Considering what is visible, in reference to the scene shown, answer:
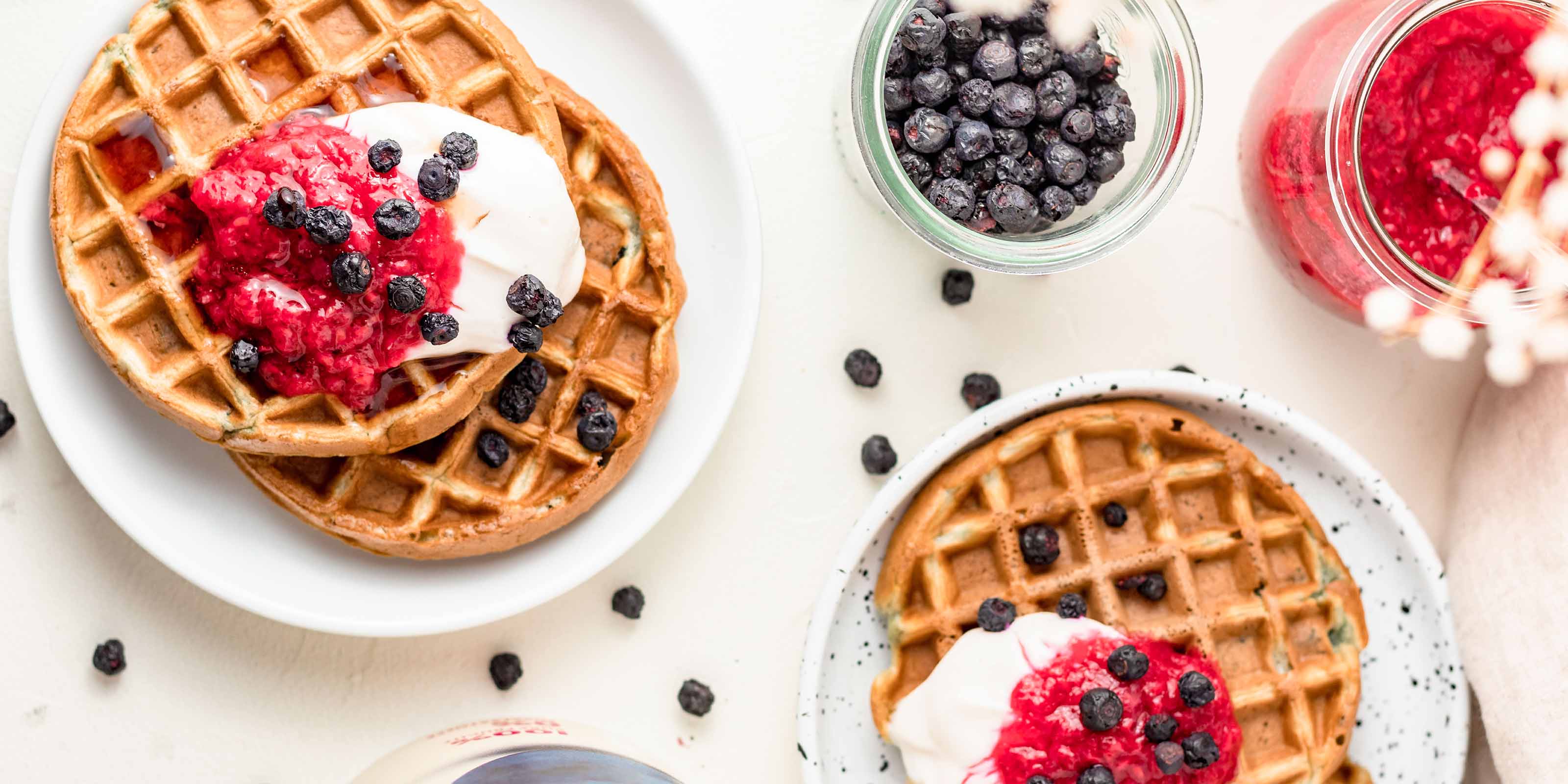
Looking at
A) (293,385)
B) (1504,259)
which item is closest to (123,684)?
(293,385)

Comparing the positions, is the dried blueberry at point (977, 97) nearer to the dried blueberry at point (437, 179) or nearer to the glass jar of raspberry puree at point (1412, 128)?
the glass jar of raspberry puree at point (1412, 128)

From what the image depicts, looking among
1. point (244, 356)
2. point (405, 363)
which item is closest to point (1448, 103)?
point (405, 363)

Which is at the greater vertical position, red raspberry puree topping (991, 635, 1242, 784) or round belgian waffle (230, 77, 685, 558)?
round belgian waffle (230, 77, 685, 558)

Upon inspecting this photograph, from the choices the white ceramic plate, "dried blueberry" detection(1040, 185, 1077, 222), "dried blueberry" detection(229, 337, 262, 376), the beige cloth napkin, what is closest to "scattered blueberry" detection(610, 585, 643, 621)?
the white ceramic plate

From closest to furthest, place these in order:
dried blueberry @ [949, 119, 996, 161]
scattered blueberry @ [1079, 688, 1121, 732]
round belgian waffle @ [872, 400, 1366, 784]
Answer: scattered blueberry @ [1079, 688, 1121, 732] < dried blueberry @ [949, 119, 996, 161] < round belgian waffle @ [872, 400, 1366, 784]

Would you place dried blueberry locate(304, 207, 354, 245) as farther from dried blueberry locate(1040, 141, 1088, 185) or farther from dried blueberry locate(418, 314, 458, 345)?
dried blueberry locate(1040, 141, 1088, 185)

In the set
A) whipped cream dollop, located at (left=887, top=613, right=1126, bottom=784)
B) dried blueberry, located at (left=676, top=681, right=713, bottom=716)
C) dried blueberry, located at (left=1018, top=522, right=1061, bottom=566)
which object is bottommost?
whipped cream dollop, located at (left=887, top=613, right=1126, bottom=784)

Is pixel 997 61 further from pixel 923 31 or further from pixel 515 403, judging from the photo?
pixel 515 403
